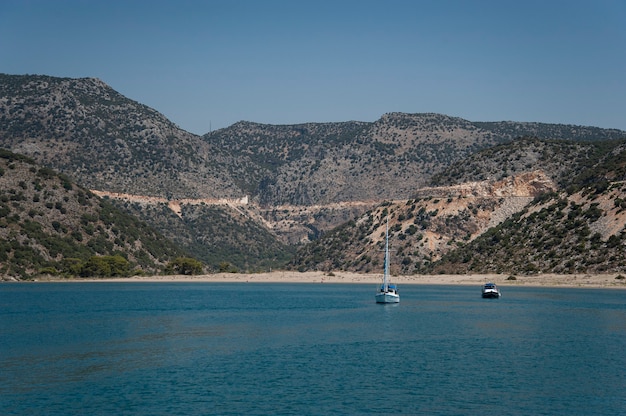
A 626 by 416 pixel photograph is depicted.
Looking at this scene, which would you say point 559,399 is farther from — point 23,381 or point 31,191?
point 31,191

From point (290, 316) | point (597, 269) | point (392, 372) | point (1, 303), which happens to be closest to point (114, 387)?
point (392, 372)

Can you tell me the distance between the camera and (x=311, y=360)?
51500 millimetres

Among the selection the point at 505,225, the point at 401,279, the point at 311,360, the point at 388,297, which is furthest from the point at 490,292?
the point at 311,360

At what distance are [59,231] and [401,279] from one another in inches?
2636

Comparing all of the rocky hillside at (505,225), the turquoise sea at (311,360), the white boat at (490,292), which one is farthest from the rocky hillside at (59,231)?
the white boat at (490,292)

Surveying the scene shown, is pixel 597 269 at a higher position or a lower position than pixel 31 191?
lower

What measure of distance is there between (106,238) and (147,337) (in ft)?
323

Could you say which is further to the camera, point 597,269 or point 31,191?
point 31,191

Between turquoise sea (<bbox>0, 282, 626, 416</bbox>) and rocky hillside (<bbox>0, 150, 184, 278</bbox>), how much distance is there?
46088mm

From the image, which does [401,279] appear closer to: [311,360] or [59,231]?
[59,231]

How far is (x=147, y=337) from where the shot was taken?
203 feet

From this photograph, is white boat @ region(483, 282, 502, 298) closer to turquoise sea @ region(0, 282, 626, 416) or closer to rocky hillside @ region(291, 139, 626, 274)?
turquoise sea @ region(0, 282, 626, 416)

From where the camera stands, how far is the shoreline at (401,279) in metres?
116

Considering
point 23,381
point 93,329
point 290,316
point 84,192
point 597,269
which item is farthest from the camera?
point 84,192
